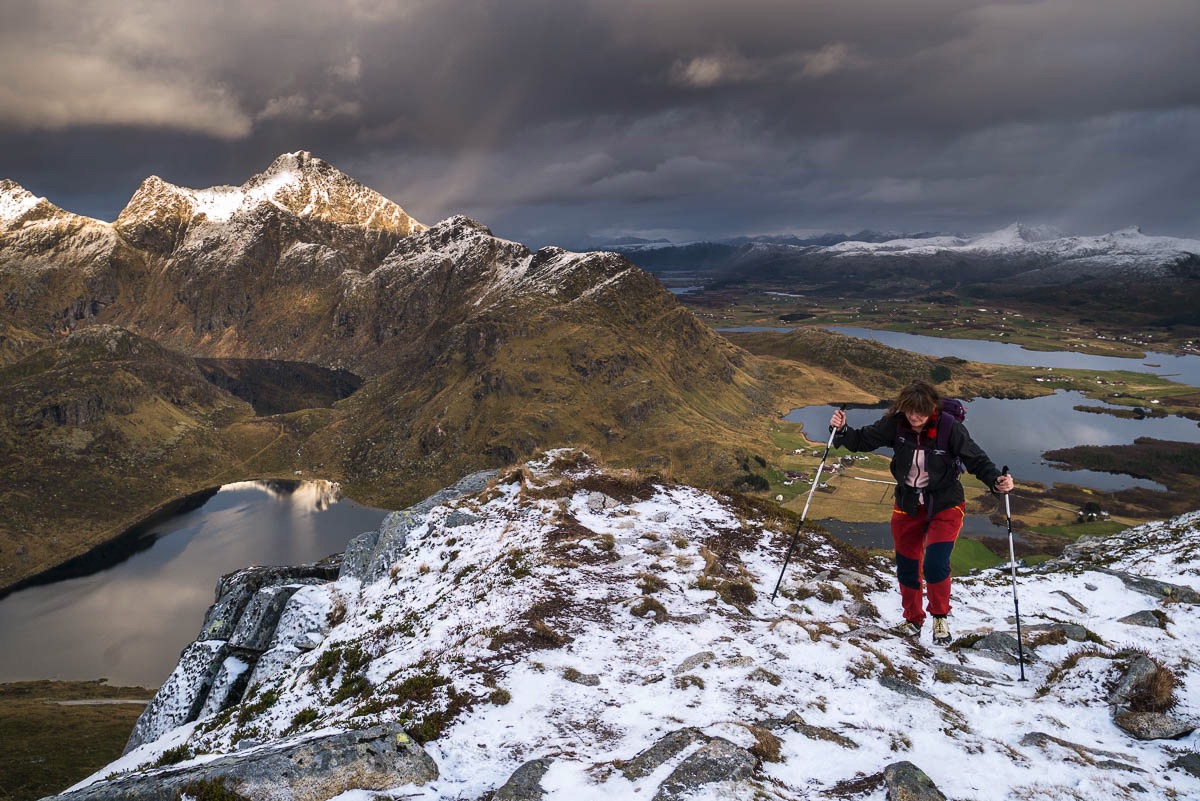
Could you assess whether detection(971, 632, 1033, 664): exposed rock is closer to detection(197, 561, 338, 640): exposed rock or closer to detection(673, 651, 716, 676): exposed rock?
detection(673, 651, 716, 676): exposed rock

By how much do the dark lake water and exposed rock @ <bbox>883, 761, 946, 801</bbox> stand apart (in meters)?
145

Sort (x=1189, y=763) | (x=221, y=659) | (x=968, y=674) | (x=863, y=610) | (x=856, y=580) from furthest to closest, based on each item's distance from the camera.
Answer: (x=221, y=659)
(x=856, y=580)
(x=863, y=610)
(x=968, y=674)
(x=1189, y=763)

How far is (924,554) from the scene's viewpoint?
540 inches

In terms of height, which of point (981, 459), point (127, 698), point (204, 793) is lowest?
point (127, 698)

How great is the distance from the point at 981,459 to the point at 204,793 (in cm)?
1584

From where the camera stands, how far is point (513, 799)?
854cm

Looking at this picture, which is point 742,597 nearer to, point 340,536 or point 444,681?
point 444,681

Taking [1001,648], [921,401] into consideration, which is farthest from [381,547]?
[1001,648]

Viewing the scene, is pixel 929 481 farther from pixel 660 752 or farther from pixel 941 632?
pixel 660 752

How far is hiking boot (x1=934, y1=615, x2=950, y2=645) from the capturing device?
1385cm

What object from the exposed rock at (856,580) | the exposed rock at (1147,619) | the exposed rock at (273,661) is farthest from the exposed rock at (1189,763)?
the exposed rock at (273,661)

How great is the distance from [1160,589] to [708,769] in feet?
59.0

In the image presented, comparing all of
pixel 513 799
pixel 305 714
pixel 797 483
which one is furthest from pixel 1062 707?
pixel 797 483

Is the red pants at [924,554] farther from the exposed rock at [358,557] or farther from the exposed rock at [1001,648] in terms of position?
the exposed rock at [358,557]
